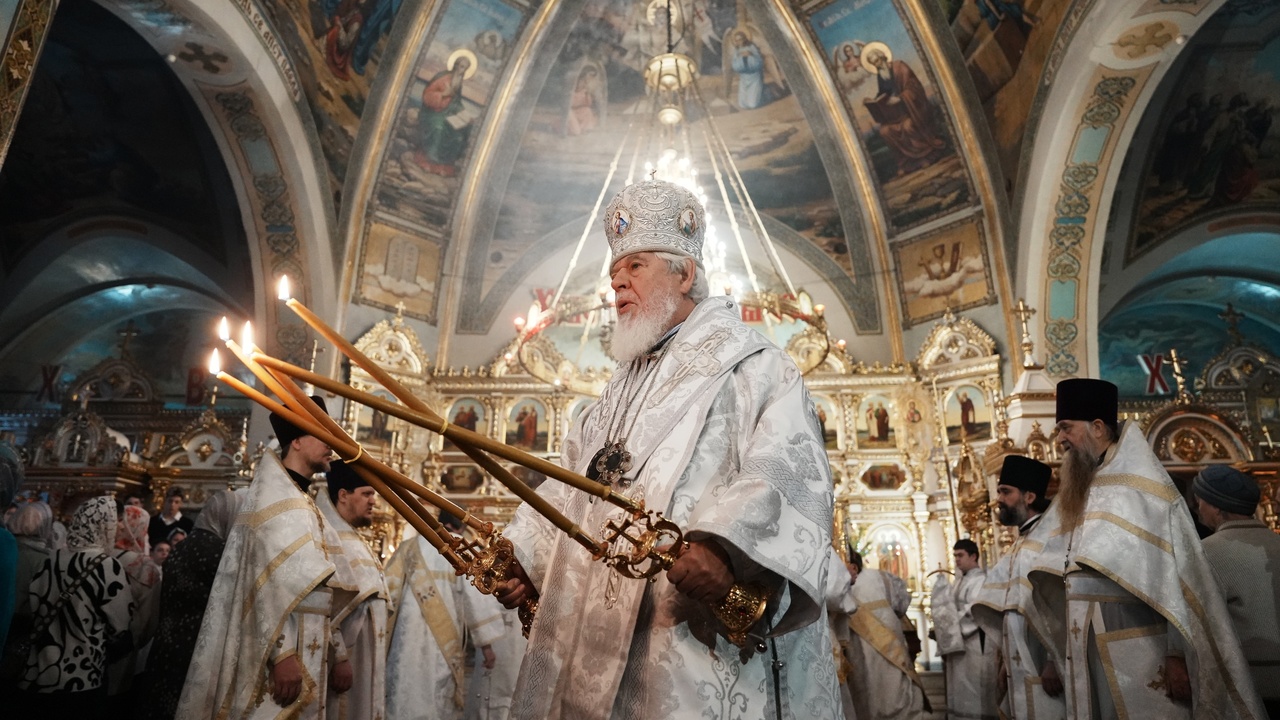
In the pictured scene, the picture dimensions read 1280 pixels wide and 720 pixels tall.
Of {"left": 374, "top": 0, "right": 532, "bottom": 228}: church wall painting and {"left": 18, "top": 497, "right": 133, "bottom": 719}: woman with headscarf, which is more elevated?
{"left": 374, "top": 0, "right": 532, "bottom": 228}: church wall painting

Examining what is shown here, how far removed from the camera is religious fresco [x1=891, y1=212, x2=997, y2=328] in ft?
36.4

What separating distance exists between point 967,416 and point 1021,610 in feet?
22.5

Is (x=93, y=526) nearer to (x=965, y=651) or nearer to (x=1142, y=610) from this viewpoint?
(x=1142, y=610)

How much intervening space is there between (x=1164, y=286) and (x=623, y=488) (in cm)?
1387

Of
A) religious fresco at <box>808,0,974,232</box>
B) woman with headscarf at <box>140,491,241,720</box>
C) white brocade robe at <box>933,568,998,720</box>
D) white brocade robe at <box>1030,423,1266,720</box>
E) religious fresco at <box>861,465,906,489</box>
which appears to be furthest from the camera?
religious fresco at <box>808,0,974,232</box>

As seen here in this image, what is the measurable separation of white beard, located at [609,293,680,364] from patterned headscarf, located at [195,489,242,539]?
216cm

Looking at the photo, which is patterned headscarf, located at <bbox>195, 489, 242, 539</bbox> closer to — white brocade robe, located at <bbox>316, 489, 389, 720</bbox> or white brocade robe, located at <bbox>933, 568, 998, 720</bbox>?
white brocade robe, located at <bbox>316, 489, 389, 720</bbox>

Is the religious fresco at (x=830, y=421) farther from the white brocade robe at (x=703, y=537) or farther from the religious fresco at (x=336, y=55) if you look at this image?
the white brocade robe at (x=703, y=537)

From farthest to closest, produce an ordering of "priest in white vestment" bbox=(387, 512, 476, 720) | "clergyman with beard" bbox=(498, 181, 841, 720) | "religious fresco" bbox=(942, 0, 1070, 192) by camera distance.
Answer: "religious fresco" bbox=(942, 0, 1070, 192)
"priest in white vestment" bbox=(387, 512, 476, 720)
"clergyman with beard" bbox=(498, 181, 841, 720)

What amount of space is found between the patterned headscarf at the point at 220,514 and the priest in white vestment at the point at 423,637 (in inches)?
64.5

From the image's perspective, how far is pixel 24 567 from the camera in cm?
359

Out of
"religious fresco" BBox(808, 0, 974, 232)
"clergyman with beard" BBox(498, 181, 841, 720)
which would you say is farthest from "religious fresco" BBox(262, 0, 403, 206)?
"clergyman with beard" BBox(498, 181, 841, 720)

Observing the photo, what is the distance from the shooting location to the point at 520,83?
12.6m

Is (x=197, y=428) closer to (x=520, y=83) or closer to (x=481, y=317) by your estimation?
(x=481, y=317)
